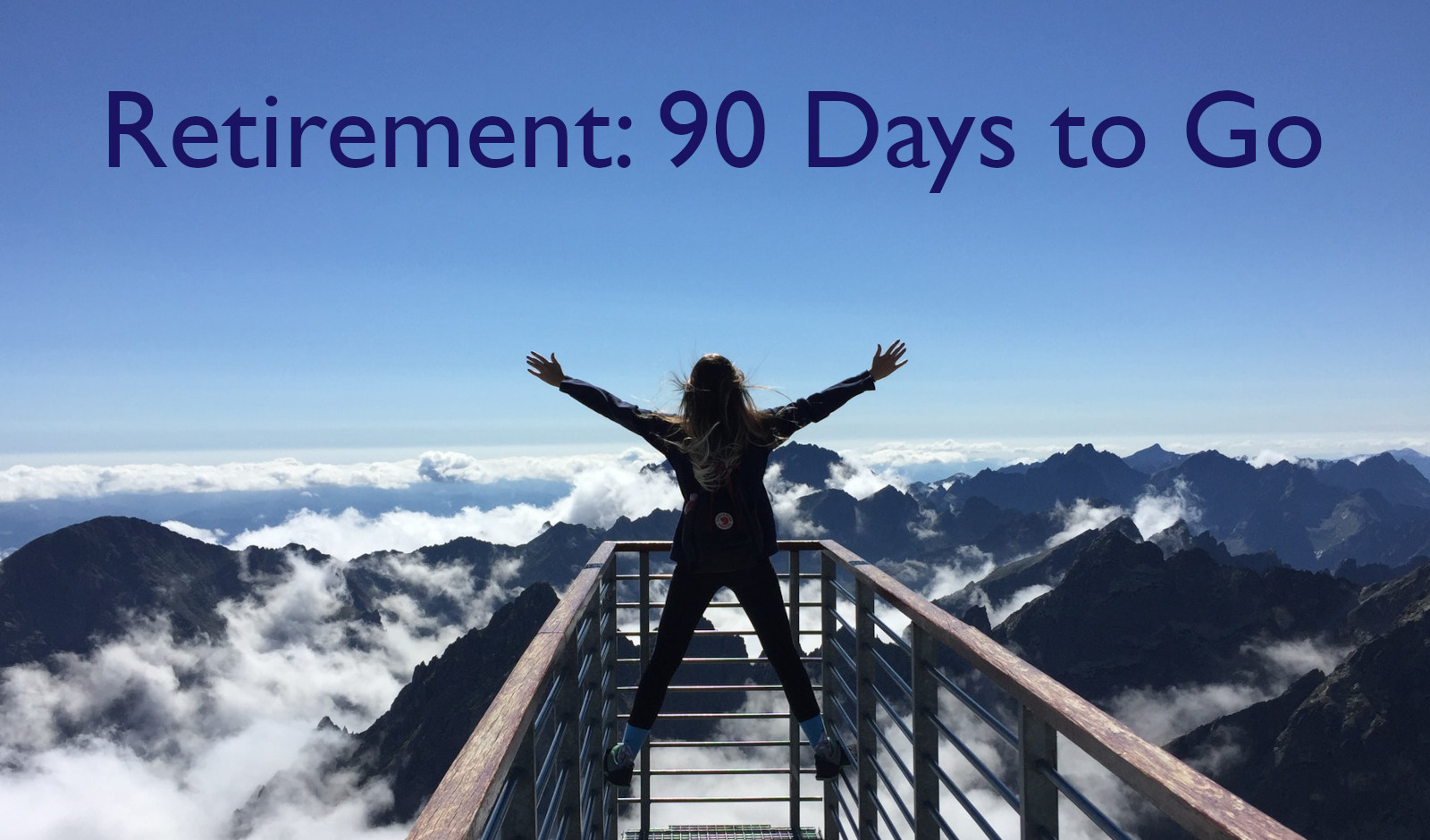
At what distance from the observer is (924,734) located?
3178 mm

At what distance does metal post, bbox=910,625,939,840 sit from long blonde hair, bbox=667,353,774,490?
99 cm

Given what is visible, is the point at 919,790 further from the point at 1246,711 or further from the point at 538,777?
the point at 1246,711

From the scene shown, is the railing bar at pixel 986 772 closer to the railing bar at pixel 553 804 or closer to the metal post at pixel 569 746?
the railing bar at pixel 553 804

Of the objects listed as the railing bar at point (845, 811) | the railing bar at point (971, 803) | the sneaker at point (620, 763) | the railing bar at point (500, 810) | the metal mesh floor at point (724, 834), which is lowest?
the metal mesh floor at point (724, 834)

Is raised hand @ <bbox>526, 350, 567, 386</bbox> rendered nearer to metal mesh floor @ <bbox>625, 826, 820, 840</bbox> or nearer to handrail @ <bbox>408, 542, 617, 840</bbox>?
handrail @ <bbox>408, 542, 617, 840</bbox>

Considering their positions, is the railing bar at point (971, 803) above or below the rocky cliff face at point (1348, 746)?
above

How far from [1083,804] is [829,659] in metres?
3.52

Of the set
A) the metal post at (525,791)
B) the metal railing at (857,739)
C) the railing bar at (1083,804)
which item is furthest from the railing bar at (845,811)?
the railing bar at (1083,804)

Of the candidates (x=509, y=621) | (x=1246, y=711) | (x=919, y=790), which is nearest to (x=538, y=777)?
(x=919, y=790)

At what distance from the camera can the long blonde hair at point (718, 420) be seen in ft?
11.6

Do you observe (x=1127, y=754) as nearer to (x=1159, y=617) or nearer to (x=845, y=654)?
(x=845, y=654)

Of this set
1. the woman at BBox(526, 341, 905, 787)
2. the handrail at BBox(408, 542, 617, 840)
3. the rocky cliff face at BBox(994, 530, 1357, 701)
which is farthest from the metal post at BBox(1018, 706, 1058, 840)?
the rocky cliff face at BBox(994, 530, 1357, 701)

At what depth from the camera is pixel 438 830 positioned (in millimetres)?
1509

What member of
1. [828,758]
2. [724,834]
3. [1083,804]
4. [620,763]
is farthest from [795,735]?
[1083,804]
